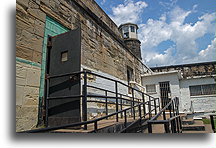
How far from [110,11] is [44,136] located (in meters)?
2.12

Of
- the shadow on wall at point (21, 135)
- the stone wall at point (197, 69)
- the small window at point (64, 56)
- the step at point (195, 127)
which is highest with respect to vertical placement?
the stone wall at point (197, 69)

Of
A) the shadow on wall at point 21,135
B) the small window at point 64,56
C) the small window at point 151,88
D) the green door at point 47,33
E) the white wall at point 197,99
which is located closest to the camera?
the shadow on wall at point 21,135

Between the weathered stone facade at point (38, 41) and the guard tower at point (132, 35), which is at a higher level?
the guard tower at point (132, 35)

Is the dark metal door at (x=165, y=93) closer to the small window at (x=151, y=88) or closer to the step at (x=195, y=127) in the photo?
the small window at (x=151, y=88)

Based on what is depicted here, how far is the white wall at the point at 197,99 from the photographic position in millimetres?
7508

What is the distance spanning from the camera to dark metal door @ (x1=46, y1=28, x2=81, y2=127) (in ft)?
7.15

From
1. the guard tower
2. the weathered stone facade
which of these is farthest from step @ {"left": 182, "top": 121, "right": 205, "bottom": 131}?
the guard tower

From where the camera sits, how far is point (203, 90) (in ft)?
25.2

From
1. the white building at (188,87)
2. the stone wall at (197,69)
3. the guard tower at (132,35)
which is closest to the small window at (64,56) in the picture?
the white building at (188,87)

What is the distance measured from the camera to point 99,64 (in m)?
3.95

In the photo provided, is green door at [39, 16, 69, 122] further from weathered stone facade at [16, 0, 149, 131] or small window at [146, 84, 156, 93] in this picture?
small window at [146, 84, 156, 93]

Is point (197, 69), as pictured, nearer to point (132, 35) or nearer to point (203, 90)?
point (203, 90)

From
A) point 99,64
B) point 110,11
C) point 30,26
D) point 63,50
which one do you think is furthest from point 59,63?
point 99,64

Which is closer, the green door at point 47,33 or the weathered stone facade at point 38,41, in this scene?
the weathered stone facade at point 38,41
